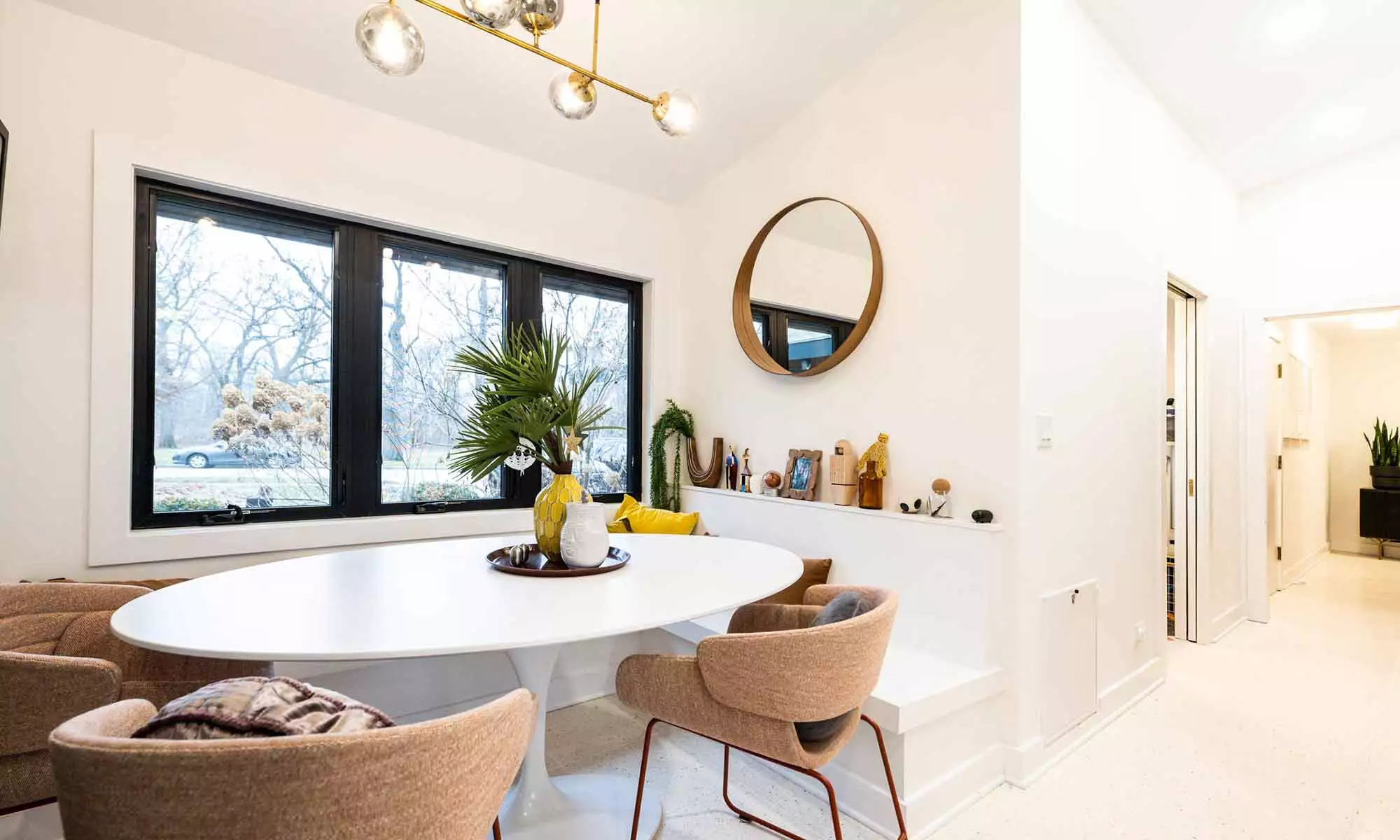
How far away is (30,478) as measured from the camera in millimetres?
1925

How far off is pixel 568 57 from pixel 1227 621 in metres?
4.58

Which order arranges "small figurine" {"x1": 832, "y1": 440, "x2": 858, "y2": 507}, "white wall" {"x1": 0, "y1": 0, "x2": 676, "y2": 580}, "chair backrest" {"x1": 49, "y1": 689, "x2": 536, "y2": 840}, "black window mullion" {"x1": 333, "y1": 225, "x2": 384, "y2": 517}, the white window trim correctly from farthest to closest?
"black window mullion" {"x1": 333, "y1": 225, "x2": 384, "y2": 517} < "small figurine" {"x1": 832, "y1": 440, "x2": 858, "y2": 507} < the white window trim < "white wall" {"x1": 0, "y1": 0, "x2": 676, "y2": 580} < "chair backrest" {"x1": 49, "y1": 689, "x2": 536, "y2": 840}

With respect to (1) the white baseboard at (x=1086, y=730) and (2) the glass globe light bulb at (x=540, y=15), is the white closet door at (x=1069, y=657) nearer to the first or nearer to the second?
(1) the white baseboard at (x=1086, y=730)

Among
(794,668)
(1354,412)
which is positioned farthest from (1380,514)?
(794,668)

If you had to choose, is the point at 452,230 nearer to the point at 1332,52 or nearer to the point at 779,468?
the point at 779,468

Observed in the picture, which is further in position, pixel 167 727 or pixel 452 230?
pixel 452 230

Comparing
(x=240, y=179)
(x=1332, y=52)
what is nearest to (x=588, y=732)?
(x=240, y=179)

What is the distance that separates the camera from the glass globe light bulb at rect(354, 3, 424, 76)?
4.20 feet

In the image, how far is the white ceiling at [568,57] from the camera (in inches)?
82.4

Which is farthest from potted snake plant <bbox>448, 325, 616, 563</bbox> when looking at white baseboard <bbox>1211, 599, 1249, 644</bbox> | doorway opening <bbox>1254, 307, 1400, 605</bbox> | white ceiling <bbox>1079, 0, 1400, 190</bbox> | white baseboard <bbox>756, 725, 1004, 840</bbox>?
doorway opening <bbox>1254, 307, 1400, 605</bbox>

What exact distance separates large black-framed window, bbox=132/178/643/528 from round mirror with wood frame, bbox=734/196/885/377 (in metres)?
1.02

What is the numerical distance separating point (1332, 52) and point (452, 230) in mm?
3824

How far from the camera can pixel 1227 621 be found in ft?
11.5

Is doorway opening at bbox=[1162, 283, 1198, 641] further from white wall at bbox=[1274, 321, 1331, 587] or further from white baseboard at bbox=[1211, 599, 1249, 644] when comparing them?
white wall at bbox=[1274, 321, 1331, 587]
